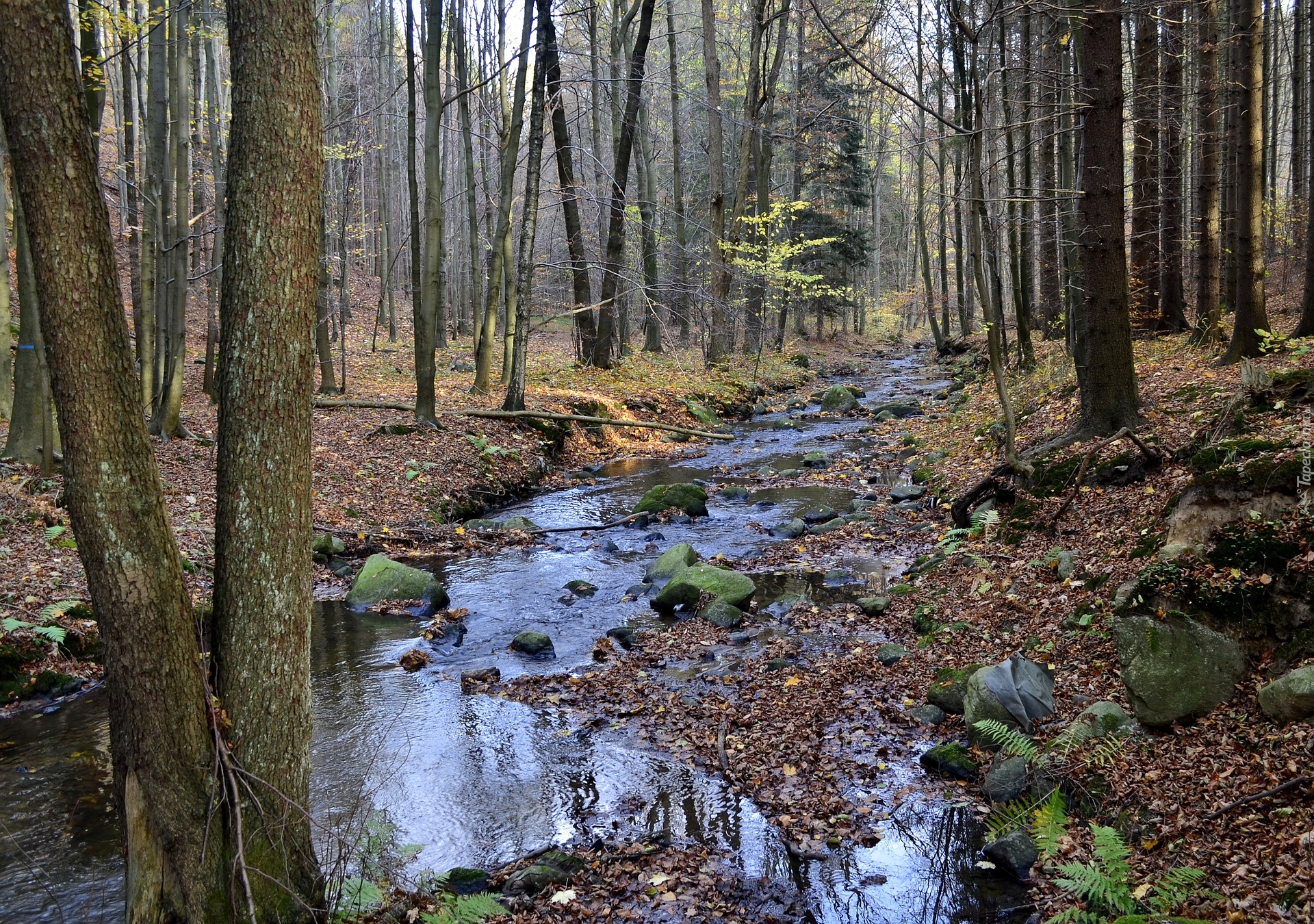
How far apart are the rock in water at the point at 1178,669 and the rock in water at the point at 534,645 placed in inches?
205

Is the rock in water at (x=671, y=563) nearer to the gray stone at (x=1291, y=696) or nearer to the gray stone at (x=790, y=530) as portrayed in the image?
the gray stone at (x=790, y=530)

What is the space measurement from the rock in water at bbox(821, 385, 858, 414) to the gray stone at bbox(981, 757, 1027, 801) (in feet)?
59.2

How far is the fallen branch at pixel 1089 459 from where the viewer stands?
8.09 m

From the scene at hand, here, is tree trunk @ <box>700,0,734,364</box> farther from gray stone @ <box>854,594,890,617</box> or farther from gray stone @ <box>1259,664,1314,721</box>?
gray stone @ <box>1259,664,1314,721</box>

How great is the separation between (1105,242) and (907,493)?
4960 millimetres

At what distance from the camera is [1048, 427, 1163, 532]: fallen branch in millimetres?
8094

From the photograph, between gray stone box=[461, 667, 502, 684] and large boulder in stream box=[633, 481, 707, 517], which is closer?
gray stone box=[461, 667, 502, 684]

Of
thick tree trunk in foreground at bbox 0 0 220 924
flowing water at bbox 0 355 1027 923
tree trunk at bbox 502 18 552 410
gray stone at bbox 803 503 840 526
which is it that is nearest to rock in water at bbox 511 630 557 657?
flowing water at bbox 0 355 1027 923

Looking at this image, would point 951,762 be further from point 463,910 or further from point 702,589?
point 702,589

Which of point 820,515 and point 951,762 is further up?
point 820,515

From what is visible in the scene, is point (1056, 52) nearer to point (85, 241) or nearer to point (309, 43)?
point (309, 43)

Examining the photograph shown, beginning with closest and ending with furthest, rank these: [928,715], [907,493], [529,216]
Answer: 1. [928,715]
2. [907,493]
3. [529,216]

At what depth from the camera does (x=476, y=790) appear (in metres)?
6.01

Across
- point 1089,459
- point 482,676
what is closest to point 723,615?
point 482,676
